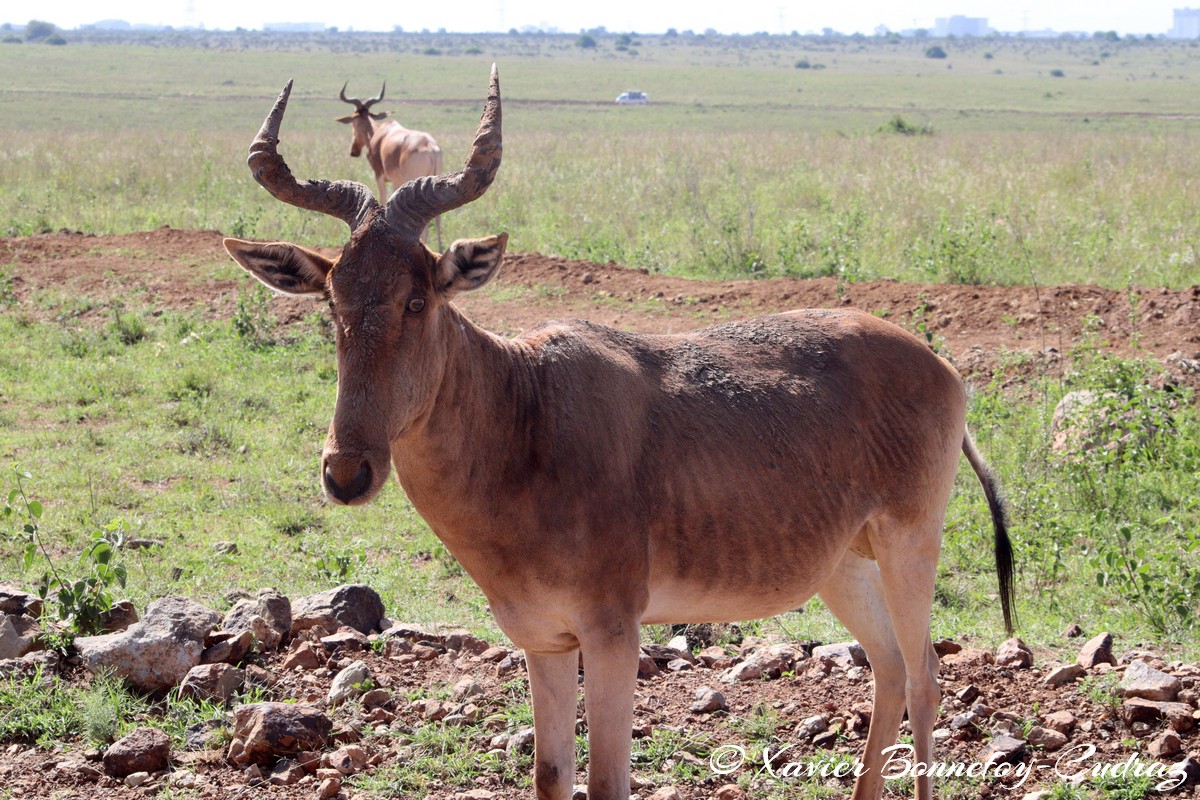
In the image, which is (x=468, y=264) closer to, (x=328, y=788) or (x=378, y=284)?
(x=378, y=284)

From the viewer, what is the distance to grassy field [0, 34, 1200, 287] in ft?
59.8

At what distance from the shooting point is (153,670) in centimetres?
619

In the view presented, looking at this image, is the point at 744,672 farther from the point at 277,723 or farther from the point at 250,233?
the point at 250,233

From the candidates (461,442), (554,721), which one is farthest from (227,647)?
(461,442)

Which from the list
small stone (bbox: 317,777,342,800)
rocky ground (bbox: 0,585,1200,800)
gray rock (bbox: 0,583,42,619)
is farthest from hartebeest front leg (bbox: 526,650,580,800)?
gray rock (bbox: 0,583,42,619)

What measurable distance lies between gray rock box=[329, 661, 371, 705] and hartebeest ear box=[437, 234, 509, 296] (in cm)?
258

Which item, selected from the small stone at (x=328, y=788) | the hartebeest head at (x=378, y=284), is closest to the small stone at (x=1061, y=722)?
the small stone at (x=328, y=788)

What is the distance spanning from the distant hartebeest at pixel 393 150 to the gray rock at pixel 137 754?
45.6 feet

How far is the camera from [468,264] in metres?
4.35

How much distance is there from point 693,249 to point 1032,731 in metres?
14.0

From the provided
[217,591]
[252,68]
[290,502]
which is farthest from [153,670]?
[252,68]

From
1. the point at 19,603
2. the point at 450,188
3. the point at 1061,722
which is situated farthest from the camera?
the point at 19,603

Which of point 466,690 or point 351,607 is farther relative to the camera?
point 351,607

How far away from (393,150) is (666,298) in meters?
8.77
